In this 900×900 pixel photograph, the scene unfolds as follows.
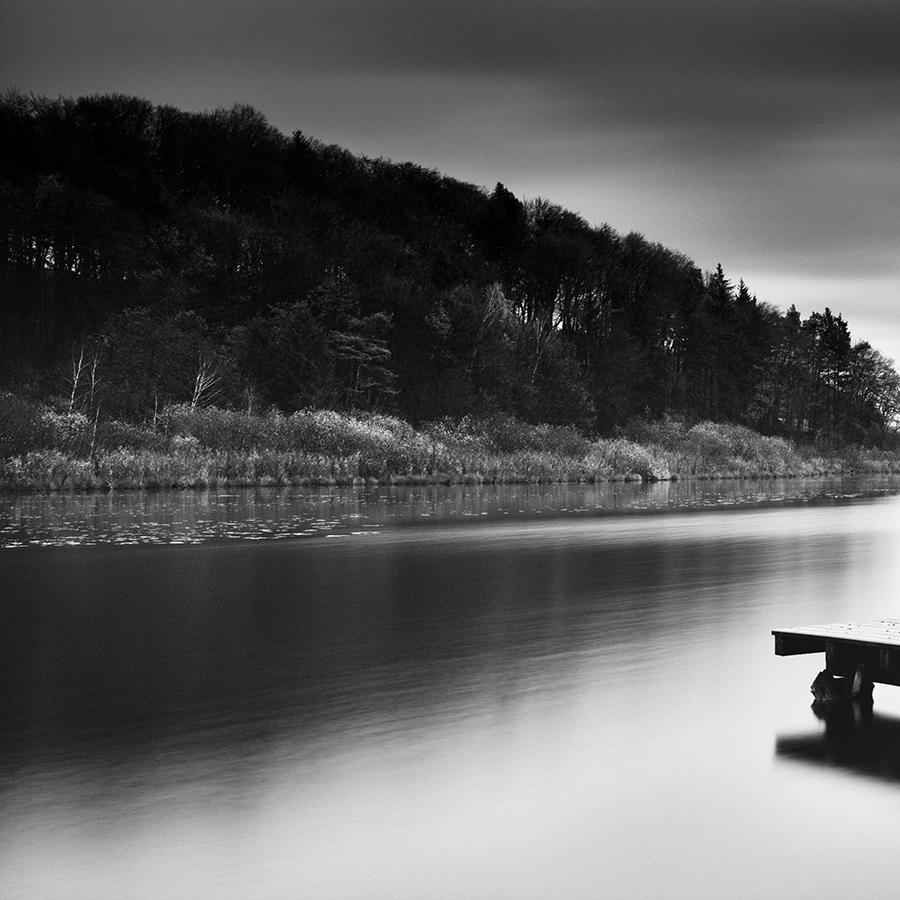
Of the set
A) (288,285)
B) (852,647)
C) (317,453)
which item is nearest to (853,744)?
(852,647)

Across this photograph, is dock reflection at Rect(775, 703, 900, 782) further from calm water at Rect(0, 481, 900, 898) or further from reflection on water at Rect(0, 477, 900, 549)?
reflection on water at Rect(0, 477, 900, 549)

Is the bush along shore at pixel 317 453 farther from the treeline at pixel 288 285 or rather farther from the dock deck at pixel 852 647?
the dock deck at pixel 852 647

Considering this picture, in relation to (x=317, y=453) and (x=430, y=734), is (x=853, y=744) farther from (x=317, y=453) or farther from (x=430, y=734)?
(x=317, y=453)

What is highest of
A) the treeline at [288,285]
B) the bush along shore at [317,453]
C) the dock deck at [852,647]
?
the treeline at [288,285]

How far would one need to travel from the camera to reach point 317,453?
48.8 m

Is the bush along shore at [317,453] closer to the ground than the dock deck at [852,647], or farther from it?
farther from it

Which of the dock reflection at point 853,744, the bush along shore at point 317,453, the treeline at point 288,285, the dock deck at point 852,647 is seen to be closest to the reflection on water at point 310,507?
the bush along shore at point 317,453

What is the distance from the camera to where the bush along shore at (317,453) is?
133 ft

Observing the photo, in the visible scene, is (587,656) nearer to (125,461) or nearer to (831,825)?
(831,825)

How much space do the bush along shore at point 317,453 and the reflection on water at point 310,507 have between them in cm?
169

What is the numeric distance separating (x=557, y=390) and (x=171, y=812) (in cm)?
6602

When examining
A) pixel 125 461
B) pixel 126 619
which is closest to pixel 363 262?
pixel 125 461

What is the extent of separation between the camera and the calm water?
6.05m

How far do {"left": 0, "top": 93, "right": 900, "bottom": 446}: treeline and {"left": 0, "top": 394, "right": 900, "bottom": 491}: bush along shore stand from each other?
13.8 ft
